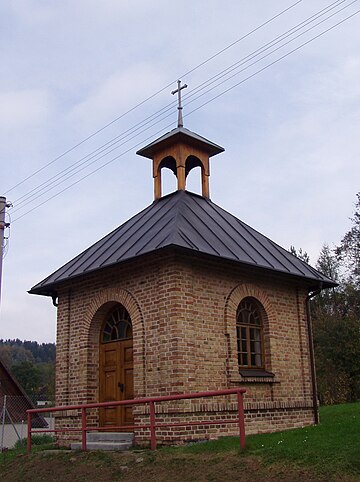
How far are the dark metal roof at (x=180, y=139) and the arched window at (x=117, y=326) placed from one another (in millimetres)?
4541

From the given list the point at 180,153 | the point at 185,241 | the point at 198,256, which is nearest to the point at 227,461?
the point at 185,241

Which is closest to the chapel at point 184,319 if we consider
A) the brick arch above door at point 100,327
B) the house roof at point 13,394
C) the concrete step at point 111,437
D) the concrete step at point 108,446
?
the brick arch above door at point 100,327

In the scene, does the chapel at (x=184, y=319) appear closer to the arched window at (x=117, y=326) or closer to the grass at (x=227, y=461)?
the arched window at (x=117, y=326)

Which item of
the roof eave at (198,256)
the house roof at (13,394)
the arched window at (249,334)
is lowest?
the house roof at (13,394)

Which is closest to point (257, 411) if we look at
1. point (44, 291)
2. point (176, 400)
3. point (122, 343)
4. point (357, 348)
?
point (176, 400)

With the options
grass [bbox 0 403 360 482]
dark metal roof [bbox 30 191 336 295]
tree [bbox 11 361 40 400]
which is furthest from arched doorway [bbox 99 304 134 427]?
tree [bbox 11 361 40 400]

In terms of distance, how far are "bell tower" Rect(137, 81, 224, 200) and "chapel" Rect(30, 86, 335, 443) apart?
56 mm

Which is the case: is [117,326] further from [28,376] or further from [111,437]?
[28,376]

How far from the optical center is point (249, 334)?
500 inches

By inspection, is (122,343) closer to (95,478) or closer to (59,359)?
(59,359)

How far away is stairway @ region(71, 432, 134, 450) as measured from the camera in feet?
35.3

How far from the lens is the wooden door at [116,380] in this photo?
482 inches

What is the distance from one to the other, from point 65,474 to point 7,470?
1.75m

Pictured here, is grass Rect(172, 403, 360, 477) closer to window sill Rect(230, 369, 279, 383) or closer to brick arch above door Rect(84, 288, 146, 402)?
window sill Rect(230, 369, 279, 383)
